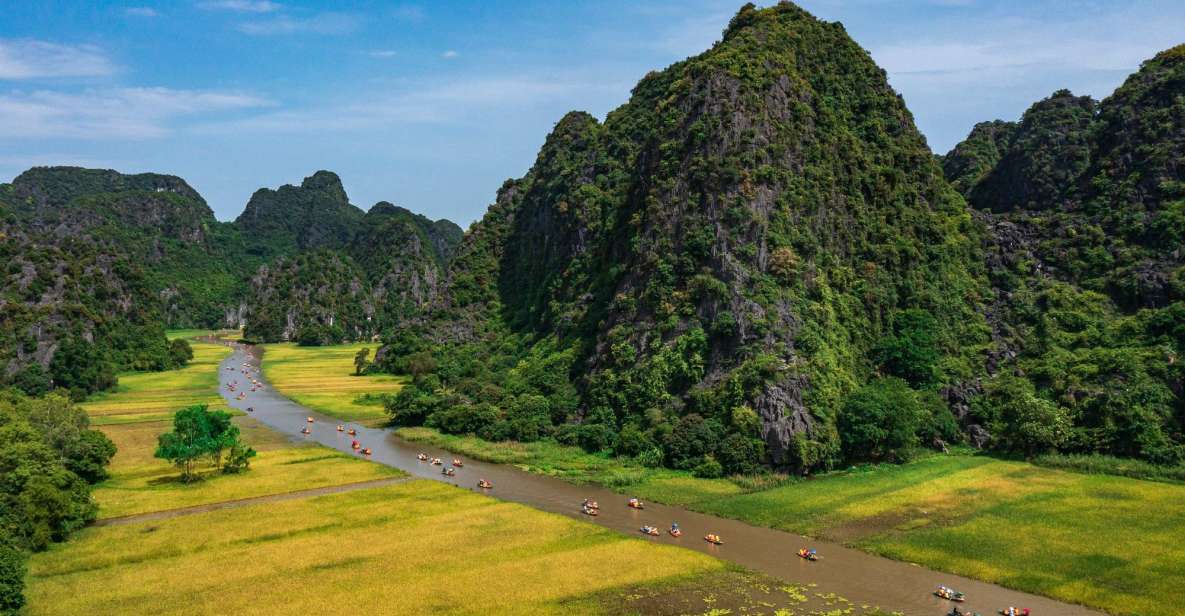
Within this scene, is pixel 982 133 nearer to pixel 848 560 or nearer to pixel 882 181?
pixel 882 181

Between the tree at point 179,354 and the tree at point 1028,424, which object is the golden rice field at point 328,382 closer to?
the tree at point 179,354

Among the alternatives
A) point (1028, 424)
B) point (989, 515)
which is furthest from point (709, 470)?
point (1028, 424)

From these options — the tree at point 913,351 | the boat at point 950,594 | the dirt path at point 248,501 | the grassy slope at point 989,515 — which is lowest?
the dirt path at point 248,501

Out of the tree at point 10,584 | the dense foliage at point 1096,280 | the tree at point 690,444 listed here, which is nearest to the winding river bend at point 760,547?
the tree at point 690,444

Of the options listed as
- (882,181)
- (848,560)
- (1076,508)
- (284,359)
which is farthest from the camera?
(284,359)

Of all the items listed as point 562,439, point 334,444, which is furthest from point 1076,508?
point 334,444

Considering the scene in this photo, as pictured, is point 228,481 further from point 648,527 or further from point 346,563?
point 648,527
